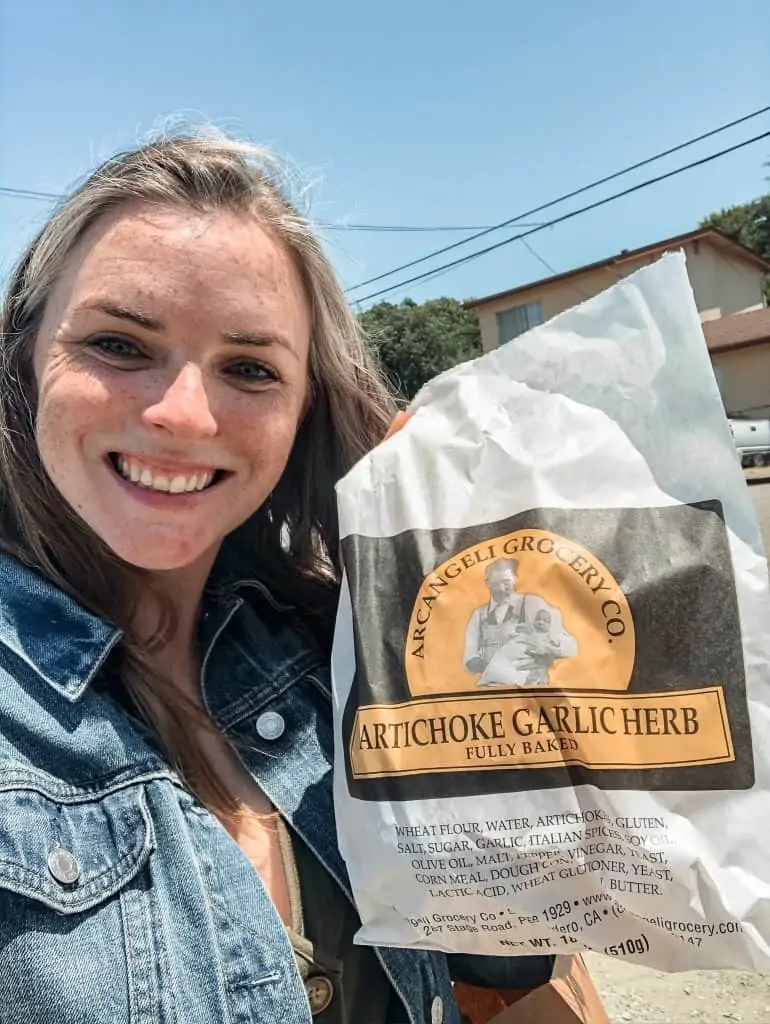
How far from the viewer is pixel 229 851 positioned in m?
0.89

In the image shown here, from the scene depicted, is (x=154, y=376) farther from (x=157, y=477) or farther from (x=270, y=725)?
(x=270, y=725)

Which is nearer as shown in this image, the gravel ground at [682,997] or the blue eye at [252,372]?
the blue eye at [252,372]

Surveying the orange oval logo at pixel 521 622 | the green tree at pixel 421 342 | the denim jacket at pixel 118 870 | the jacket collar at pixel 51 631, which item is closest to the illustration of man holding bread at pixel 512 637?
the orange oval logo at pixel 521 622

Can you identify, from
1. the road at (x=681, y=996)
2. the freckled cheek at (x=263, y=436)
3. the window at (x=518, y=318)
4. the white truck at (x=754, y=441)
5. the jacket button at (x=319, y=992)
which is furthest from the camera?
the window at (x=518, y=318)

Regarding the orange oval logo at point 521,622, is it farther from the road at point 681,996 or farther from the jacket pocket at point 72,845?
the road at point 681,996

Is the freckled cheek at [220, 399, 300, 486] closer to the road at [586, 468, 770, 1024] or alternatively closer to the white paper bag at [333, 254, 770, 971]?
the white paper bag at [333, 254, 770, 971]

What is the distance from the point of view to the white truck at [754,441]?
15.5 metres

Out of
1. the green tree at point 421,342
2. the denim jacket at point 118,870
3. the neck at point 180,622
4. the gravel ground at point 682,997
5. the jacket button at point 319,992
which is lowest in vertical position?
the gravel ground at point 682,997

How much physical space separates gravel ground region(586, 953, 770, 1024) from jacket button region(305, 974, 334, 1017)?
5.07 feet

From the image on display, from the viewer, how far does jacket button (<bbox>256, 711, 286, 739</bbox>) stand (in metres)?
1.05

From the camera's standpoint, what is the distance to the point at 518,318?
62.2ft

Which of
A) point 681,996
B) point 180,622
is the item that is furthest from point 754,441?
point 180,622

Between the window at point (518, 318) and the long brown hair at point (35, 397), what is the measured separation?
17.9 m

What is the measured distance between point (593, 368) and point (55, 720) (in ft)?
2.34
